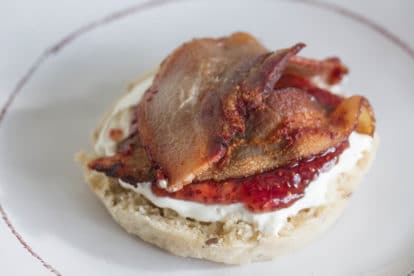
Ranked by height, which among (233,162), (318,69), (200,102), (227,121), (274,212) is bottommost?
(274,212)

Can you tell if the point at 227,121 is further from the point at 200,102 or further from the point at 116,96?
the point at 116,96

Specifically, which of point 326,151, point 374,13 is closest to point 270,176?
point 326,151

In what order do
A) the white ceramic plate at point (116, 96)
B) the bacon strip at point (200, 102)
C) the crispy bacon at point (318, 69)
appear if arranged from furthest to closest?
1. the crispy bacon at point (318, 69)
2. the white ceramic plate at point (116, 96)
3. the bacon strip at point (200, 102)

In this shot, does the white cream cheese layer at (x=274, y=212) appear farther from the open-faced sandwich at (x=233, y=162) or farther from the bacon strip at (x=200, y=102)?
the bacon strip at (x=200, y=102)

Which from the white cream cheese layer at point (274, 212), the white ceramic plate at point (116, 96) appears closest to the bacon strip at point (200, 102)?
the white cream cheese layer at point (274, 212)

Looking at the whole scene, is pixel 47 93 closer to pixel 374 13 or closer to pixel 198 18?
pixel 198 18

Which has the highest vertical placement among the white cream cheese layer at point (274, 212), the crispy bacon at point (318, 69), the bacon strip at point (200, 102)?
the crispy bacon at point (318, 69)

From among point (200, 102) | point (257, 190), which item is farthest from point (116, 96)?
point (257, 190)
